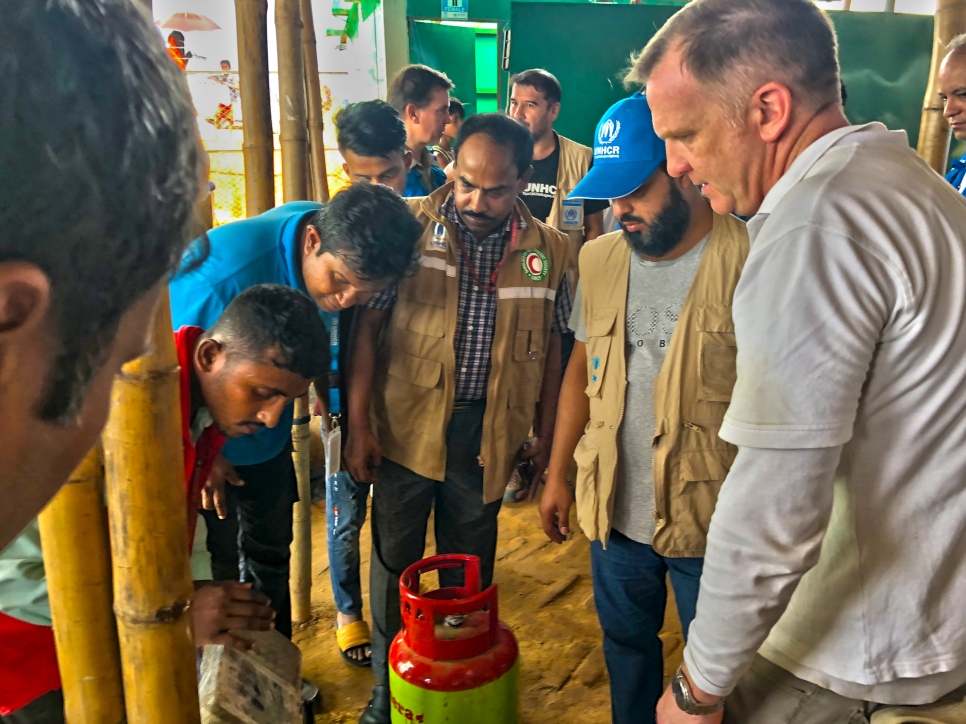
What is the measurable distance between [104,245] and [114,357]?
0.10 meters

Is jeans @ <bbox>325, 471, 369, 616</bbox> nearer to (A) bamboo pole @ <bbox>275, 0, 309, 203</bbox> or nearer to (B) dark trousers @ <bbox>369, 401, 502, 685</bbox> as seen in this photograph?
(B) dark trousers @ <bbox>369, 401, 502, 685</bbox>

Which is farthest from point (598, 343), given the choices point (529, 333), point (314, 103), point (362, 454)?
point (314, 103)

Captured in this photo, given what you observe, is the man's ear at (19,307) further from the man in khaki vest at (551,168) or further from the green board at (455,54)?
the green board at (455,54)

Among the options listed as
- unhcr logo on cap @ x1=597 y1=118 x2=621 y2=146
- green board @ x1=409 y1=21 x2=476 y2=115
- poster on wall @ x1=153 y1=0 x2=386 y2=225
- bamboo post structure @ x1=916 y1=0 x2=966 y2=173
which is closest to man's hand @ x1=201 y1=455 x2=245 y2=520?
unhcr logo on cap @ x1=597 y1=118 x2=621 y2=146

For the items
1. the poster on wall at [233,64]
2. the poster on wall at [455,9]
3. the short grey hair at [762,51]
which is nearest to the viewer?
the short grey hair at [762,51]

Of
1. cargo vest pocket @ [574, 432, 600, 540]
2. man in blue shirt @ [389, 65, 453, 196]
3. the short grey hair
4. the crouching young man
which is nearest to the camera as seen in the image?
the short grey hair

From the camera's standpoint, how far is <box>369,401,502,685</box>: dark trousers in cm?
238

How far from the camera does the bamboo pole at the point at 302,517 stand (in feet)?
8.93

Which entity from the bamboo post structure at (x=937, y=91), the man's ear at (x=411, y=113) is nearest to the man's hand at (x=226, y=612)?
the man's ear at (x=411, y=113)

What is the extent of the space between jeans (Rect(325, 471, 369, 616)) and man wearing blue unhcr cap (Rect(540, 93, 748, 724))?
34.7 inches

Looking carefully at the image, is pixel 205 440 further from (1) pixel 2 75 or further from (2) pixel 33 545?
(1) pixel 2 75

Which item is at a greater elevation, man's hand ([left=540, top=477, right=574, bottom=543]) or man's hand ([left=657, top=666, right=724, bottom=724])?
man's hand ([left=657, top=666, right=724, bottom=724])

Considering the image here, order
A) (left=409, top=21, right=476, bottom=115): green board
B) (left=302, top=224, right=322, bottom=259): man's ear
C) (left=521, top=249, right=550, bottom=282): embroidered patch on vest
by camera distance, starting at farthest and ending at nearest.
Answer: (left=409, top=21, right=476, bottom=115): green board, (left=521, top=249, right=550, bottom=282): embroidered patch on vest, (left=302, top=224, right=322, bottom=259): man's ear

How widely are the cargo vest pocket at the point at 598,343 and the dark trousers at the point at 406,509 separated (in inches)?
20.0
